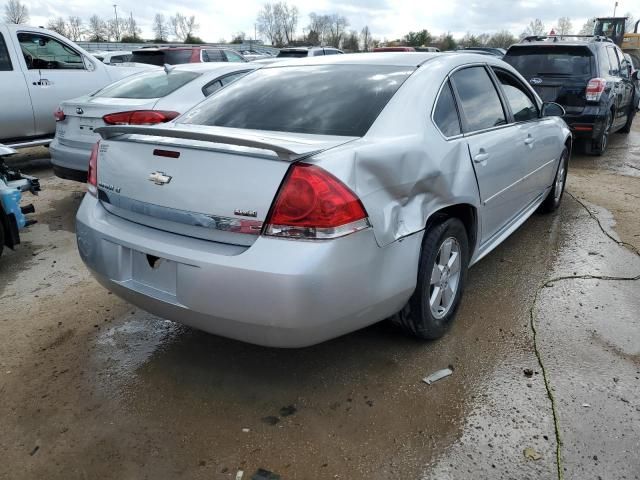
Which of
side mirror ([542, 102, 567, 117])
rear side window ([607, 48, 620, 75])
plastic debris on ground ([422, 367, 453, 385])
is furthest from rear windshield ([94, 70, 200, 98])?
rear side window ([607, 48, 620, 75])

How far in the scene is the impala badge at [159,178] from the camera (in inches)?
97.3

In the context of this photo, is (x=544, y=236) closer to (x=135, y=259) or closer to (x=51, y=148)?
(x=135, y=259)

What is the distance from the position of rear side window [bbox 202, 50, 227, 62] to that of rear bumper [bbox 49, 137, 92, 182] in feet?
20.4

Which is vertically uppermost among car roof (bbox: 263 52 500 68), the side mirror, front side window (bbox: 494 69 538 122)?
car roof (bbox: 263 52 500 68)

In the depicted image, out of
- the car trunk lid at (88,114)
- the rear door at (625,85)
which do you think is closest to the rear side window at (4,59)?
the car trunk lid at (88,114)

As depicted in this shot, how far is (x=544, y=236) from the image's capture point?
4938 millimetres

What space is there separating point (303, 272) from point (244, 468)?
0.85 metres

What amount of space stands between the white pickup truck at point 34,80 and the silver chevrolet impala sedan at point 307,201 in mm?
5197

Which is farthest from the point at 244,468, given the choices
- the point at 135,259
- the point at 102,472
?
the point at 135,259

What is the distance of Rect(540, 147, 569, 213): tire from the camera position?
17.5ft

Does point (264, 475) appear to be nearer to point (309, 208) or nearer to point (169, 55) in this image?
point (309, 208)

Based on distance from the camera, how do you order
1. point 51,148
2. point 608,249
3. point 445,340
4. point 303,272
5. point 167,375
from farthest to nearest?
point 51,148
point 608,249
point 445,340
point 167,375
point 303,272

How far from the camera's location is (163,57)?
1058 cm

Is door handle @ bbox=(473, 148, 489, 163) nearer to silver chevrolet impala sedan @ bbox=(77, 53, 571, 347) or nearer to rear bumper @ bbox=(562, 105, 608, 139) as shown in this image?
silver chevrolet impala sedan @ bbox=(77, 53, 571, 347)
